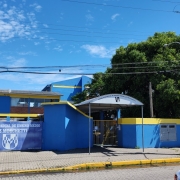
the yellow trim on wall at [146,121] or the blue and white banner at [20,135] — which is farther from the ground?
the yellow trim on wall at [146,121]

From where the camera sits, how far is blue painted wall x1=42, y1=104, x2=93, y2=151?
17.1 metres

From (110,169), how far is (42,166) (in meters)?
2.98

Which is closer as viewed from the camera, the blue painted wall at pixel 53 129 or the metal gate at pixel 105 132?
the blue painted wall at pixel 53 129

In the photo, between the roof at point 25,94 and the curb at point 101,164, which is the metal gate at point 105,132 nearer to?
the curb at point 101,164

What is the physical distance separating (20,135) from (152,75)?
13688mm

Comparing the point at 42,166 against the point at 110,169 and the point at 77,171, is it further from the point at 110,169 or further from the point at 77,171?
the point at 110,169

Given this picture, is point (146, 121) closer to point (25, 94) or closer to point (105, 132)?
point (105, 132)

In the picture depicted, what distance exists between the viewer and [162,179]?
355 inches

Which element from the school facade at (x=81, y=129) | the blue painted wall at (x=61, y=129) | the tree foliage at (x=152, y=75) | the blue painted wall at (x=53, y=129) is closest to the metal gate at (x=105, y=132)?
the school facade at (x=81, y=129)

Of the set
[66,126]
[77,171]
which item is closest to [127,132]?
[66,126]

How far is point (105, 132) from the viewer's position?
65.7 ft

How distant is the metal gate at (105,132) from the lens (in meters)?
19.8

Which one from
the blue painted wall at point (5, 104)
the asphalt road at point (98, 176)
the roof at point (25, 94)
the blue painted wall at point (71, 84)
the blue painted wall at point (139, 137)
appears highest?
the blue painted wall at point (71, 84)

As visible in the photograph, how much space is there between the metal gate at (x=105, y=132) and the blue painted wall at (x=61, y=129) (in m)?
1.92
